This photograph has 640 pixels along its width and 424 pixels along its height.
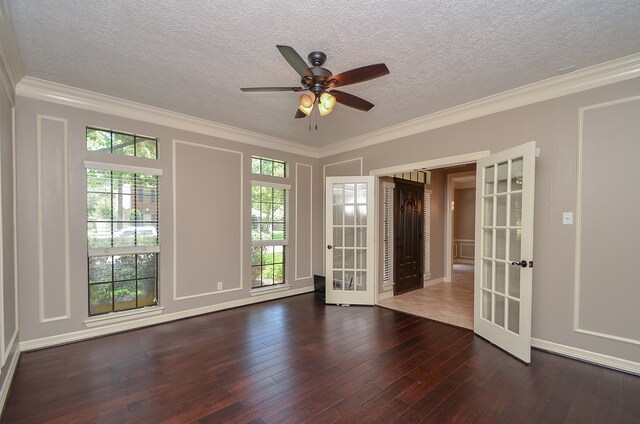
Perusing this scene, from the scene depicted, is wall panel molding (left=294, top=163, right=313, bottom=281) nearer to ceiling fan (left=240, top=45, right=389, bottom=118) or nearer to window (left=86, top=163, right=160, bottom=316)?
window (left=86, top=163, right=160, bottom=316)

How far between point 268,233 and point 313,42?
3.35 meters

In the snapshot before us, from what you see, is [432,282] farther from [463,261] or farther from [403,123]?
[463,261]

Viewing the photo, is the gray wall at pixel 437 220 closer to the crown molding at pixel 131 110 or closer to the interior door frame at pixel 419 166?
the interior door frame at pixel 419 166

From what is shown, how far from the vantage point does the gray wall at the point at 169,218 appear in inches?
117

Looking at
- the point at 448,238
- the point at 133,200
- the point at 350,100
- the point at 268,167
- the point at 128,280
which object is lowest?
the point at 128,280

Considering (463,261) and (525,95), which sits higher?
(525,95)

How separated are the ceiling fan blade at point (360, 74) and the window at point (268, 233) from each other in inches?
110

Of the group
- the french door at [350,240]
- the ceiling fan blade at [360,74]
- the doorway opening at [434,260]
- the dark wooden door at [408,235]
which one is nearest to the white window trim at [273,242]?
the french door at [350,240]

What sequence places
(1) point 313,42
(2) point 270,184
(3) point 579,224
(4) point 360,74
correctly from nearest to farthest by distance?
(4) point 360,74 → (1) point 313,42 → (3) point 579,224 → (2) point 270,184

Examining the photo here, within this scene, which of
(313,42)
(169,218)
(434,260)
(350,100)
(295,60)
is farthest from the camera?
(434,260)

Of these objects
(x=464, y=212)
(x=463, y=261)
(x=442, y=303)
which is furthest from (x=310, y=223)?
(x=464, y=212)

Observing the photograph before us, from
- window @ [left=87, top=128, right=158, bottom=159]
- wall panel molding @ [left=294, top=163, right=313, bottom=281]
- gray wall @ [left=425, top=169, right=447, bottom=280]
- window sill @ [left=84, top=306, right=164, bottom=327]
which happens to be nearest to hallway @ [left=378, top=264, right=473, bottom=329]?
gray wall @ [left=425, top=169, right=447, bottom=280]

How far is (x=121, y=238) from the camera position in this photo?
356 centimetres

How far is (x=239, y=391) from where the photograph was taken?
7.39 ft
